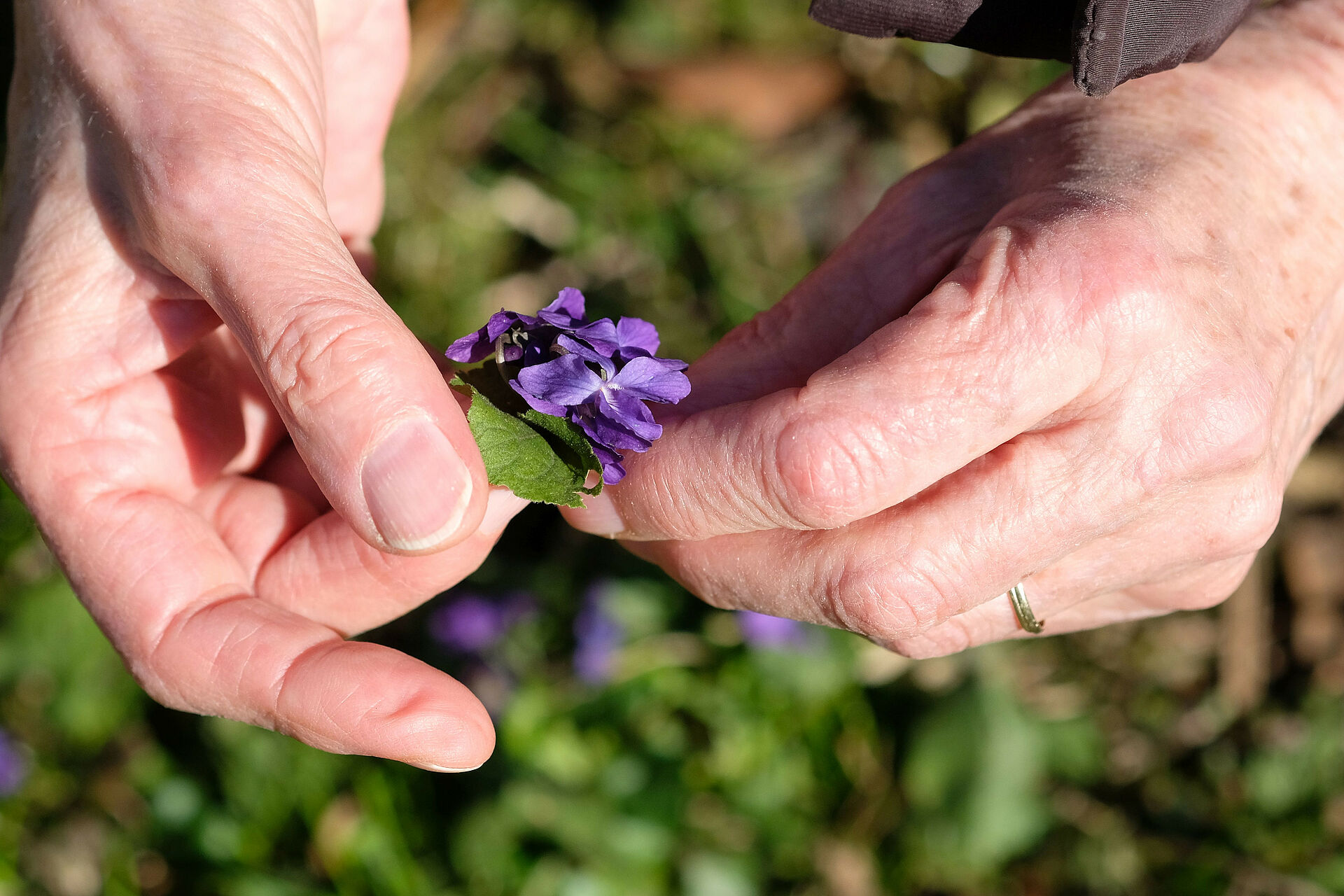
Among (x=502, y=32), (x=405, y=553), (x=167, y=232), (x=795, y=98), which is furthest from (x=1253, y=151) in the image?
(x=502, y=32)

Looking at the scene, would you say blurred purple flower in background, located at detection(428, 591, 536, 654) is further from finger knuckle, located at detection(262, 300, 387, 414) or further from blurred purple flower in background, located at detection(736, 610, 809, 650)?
finger knuckle, located at detection(262, 300, 387, 414)

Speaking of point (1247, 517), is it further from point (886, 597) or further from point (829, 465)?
point (829, 465)

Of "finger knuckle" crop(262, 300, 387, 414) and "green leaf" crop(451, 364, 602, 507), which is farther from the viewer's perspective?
"green leaf" crop(451, 364, 602, 507)

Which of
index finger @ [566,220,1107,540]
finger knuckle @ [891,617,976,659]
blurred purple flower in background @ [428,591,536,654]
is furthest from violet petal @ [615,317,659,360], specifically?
blurred purple flower in background @ [428,591,536,654]

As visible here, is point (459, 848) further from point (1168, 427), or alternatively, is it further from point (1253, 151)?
point (1253, 151)

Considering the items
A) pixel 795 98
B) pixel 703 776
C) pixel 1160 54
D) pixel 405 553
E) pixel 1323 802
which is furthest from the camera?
pixel 795 98

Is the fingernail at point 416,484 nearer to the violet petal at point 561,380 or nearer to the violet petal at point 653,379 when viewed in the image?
the violet petal at point 561,380
